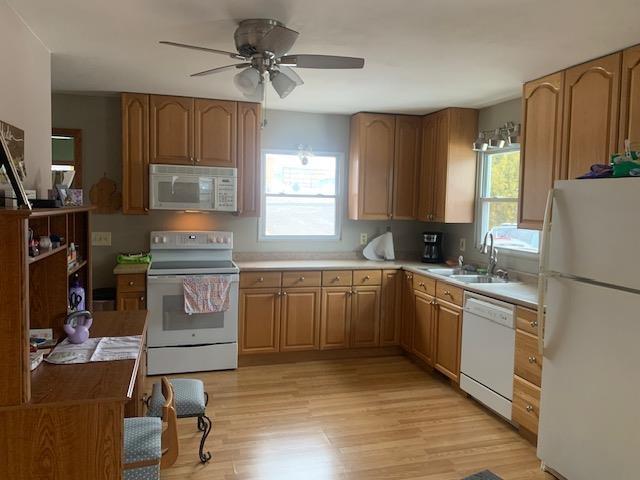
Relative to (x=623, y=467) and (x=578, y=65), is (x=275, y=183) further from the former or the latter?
(x=623, y=467)

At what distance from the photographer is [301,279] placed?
167 inches

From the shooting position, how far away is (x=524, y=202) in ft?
11.1

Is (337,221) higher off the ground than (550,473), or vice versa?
(337,221)

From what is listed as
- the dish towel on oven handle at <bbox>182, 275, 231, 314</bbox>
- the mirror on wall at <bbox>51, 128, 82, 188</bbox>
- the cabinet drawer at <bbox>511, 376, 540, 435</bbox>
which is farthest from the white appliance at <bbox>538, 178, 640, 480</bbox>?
the mirror on wall at <bbox>51, 128, 82, 188</bbox>

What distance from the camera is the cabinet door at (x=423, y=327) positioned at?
4047 millimetres

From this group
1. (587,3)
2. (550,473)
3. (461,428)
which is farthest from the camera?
(461,428)

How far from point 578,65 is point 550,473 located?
7.63 ft

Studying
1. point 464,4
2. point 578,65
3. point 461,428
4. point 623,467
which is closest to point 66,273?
point 464,4

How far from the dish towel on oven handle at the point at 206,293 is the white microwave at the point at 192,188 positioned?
0.64 metres

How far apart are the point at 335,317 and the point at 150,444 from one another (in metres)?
2.59

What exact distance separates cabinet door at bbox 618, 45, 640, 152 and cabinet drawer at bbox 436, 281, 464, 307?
57.5 inches

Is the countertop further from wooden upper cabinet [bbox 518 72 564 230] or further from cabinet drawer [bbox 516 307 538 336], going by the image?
wooden upper cabinet [bbox 518 72 564 230]

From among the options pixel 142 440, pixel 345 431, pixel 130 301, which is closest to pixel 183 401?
pixel 142 440

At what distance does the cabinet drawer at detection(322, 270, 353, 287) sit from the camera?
14.1ft
